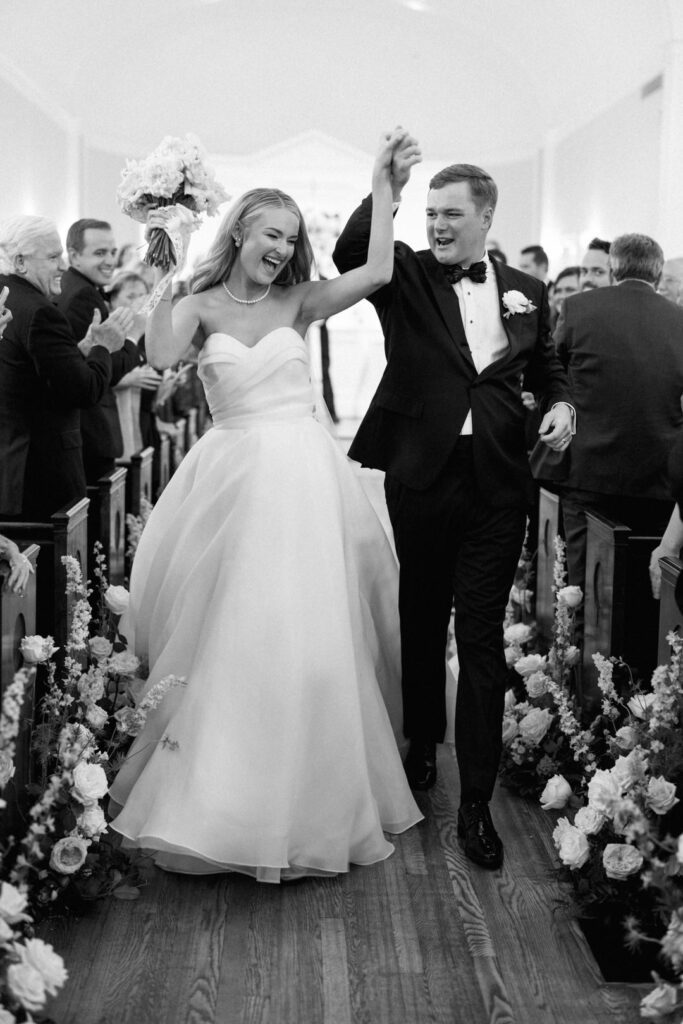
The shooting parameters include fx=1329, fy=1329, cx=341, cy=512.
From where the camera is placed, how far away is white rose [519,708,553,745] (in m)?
4.40

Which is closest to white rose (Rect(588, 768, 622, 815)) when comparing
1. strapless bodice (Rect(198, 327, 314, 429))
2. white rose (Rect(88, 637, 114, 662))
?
strapless bodice (Rect(198, 327, 314, 429))

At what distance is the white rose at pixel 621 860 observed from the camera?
3.23 m

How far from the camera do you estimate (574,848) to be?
11.1 feet

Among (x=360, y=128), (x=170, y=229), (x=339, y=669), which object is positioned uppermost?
(x=360, y=128)

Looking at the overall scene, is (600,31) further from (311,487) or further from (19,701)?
(19,701)

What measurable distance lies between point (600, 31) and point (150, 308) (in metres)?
12.2

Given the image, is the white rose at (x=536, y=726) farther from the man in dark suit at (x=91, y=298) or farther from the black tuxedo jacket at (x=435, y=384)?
Result: the man in dark suit at (x=91, y=298)

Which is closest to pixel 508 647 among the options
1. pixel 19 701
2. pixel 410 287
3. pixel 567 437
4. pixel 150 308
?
pixel 567 437

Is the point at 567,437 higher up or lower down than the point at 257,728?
higher up

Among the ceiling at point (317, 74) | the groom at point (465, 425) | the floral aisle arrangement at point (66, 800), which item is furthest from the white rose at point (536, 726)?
the ceiling at point (317, 74)

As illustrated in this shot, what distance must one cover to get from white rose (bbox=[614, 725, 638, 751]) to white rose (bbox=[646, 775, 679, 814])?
0.29 metres

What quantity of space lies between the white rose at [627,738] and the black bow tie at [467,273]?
4.62 feet

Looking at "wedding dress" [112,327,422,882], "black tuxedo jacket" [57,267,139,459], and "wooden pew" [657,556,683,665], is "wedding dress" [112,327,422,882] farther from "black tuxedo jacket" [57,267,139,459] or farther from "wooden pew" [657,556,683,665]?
"black tuxedo jacket" [57,267,139,459]

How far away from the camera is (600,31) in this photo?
14469 millimetres
